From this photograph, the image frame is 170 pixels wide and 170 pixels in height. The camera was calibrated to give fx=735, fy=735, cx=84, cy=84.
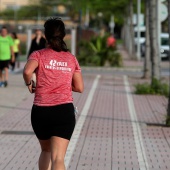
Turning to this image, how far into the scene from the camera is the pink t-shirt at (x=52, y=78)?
6758mm

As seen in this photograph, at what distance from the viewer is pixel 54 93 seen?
6762mm

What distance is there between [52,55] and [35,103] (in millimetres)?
473

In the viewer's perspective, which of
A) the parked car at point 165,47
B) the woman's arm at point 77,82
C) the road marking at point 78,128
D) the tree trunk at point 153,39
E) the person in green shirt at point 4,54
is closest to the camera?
the woman's arm at point 77,82

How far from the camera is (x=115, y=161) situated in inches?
383

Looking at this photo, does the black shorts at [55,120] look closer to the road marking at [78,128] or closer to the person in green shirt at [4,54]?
the road marking at [78,128]

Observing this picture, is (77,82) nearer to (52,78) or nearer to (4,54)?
(52,78)

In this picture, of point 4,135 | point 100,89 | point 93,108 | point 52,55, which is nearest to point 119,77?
point 100,89

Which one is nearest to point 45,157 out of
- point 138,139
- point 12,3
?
point 138,139

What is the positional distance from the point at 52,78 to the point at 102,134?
5.70 metres

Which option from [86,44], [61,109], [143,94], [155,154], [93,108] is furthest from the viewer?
[86,44]

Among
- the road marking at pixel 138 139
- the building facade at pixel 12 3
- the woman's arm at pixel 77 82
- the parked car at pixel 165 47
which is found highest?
the building facade at pixel 12 3

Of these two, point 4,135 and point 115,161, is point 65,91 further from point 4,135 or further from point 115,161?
point 4,135

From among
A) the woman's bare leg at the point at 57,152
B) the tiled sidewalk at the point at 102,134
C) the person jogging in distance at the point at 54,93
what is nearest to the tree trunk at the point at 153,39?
the tiled sidewalk at the point at 102,134

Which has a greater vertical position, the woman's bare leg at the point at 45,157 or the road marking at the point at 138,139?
the woman's bare leg at the point at 45,157
